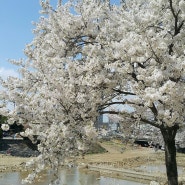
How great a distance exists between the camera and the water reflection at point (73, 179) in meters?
23.3

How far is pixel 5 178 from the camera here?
2512 centimetres

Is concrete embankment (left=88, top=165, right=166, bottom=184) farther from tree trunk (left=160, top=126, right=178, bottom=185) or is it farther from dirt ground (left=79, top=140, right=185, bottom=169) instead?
tree trunk (left=160, top=126, right=178, bottom=185)

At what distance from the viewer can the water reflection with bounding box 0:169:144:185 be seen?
76.3 feet

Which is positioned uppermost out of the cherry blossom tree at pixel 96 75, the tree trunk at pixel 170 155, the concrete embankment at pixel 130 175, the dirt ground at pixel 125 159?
the cherry blossom tree at pixel 96 75

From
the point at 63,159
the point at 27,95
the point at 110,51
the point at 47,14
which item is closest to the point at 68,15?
the point at 47,14

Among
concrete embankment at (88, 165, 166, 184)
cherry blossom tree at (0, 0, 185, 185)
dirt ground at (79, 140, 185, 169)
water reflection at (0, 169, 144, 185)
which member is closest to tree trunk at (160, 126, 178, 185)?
cherry blossom tree at (0, 0, 185, 185)

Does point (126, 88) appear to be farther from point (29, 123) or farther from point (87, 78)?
point (29, 123)

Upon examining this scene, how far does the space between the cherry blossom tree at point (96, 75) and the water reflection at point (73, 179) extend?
487 inches

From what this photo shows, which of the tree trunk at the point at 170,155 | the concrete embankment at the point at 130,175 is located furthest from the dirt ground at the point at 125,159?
the tree trunk at the point at 170,155

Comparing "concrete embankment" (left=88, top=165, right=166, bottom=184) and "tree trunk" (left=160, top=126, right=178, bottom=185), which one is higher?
"tree trunk" (left=160, top=126, right=178, bottom=185)

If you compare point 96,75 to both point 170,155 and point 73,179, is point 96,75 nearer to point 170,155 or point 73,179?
point 170,155

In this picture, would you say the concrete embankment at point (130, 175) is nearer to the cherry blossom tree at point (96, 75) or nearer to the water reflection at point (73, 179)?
the water reflection at point (73, 179)

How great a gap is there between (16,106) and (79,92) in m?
1.89

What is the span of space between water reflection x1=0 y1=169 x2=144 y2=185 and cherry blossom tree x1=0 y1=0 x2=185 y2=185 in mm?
12367
